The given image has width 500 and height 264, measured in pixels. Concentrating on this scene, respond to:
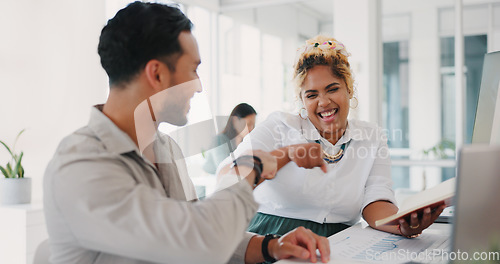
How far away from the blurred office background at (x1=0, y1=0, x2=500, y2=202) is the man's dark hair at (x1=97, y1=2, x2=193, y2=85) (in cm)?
144

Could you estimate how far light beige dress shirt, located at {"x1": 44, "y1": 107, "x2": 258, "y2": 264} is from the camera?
82cm

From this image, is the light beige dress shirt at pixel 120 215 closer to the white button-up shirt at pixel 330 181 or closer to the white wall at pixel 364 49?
the white button-up shirt at pixel 330 181

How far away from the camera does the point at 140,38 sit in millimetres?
967

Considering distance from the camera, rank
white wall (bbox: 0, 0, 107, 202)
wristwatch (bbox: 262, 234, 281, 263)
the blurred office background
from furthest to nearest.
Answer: the blurred office background < white wall (bbox: 0, 0, 107, 202) < wristwatch (bbox: 262, 234, 281, 263)

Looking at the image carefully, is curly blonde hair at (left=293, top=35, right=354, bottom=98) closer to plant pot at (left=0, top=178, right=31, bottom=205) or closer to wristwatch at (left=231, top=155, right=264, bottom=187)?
wristwatch at (left=231, top=155, right=264, bottom=187)

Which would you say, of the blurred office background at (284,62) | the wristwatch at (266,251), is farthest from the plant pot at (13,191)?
the wristwatch at (266,251)

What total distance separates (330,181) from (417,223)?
0.41 m

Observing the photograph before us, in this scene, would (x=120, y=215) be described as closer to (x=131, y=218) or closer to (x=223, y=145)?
(x=131, y=218)

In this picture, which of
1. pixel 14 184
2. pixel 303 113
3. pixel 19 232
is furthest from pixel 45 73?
pixel 303 113

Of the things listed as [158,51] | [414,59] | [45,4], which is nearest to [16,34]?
[45,4]

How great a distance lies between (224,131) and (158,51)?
48 cm

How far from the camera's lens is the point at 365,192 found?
1.64 m

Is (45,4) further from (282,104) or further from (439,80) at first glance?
(439,80)

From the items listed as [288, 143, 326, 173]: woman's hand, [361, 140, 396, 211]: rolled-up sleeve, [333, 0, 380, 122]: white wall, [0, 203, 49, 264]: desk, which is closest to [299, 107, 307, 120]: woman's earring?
[361, 140, 396, 211]: rolled-up sleeve
